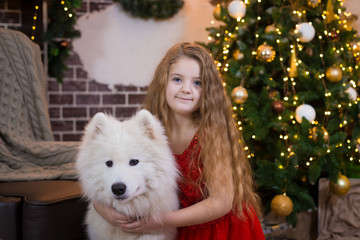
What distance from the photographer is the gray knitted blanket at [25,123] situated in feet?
7.39

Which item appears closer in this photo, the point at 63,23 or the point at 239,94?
the point at 239,94

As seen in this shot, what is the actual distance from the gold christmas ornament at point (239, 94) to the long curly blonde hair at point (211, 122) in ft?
2.78

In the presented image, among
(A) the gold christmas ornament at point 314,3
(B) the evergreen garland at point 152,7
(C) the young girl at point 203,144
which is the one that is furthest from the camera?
(B) the evergreen garland at point 152,7

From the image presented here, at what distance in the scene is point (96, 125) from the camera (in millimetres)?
1450

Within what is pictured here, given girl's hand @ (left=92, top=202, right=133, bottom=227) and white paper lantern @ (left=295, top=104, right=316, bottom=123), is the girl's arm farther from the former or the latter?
white paper lantern @ (left=295, top=104, right=316, bottom=123)

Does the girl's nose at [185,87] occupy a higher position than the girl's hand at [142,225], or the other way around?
the girl's nose at [185,87]

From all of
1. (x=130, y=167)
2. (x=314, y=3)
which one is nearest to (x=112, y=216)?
(x=130, y=167)

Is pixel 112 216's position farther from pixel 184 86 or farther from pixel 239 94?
pixel 239 94

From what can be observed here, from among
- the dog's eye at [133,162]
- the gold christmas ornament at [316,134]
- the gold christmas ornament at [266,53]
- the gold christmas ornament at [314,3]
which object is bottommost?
the dog's eye at [133,162]

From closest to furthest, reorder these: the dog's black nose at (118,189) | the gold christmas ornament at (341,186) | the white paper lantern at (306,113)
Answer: the dog's black nose at (118,189) → the white paper lantern at (306,113) → the gold christmas ornament at (341,186)

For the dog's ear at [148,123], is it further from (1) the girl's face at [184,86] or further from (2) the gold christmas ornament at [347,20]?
(2) the gold christmas ornament at [347,20]

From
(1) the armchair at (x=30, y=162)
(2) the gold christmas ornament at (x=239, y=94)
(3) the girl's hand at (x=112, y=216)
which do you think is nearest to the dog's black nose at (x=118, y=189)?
(3) the girl's hand at (x=112, y=216)

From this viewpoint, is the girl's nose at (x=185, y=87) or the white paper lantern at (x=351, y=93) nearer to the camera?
the girl's nose at (x=185, y=87)

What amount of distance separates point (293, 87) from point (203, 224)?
1.60 meters
